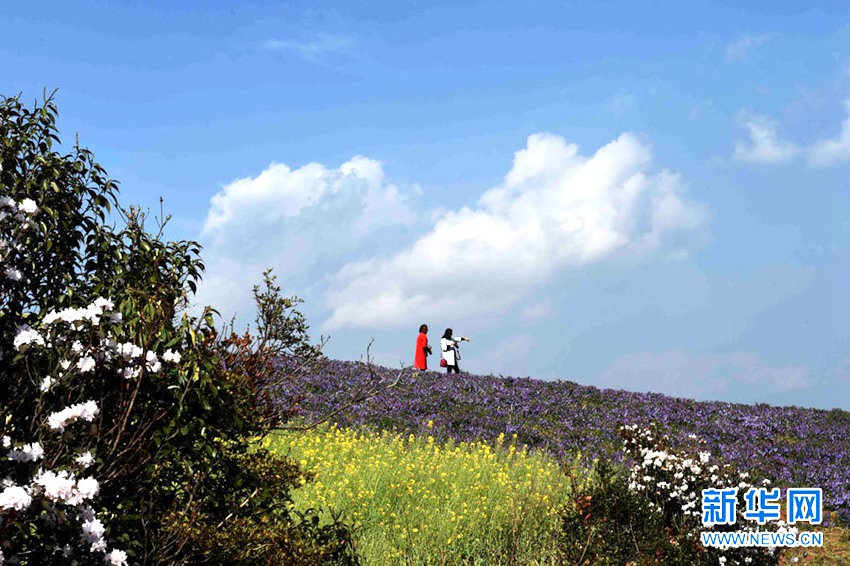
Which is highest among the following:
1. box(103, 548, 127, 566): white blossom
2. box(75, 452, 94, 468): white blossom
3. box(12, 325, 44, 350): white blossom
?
box(12, 325, 44, 350): white blossom

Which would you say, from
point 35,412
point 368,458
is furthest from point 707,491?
point 35,412

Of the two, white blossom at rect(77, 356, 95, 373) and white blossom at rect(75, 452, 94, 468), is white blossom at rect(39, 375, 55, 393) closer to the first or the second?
white blossom at rect(77, 356, 95, 373)

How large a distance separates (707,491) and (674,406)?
946cm

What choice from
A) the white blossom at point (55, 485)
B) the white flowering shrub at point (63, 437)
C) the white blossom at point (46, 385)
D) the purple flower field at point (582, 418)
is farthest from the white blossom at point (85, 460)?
the purple flower field at point (582, 418)

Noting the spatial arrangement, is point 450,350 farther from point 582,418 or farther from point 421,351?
point 582,418

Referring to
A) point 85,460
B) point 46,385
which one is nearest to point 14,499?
point 85,460

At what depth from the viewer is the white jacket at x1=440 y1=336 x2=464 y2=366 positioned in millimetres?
23438

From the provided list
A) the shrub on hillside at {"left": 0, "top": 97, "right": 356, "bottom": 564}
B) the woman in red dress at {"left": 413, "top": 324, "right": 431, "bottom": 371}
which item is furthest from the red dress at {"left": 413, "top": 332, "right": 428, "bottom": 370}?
the shrub on hillside at {"left": 0, "top": 97, "right": 356, "bottom": 564}

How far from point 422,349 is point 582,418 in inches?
325

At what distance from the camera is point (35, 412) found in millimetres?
4547

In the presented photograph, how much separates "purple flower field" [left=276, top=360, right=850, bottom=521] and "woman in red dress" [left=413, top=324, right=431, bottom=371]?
3.47m

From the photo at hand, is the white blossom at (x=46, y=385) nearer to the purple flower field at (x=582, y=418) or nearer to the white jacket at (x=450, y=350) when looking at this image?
the purple flower field at (x=582, y=418)

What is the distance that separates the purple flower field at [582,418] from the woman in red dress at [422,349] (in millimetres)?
3473

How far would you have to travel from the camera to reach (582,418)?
16.2 m
